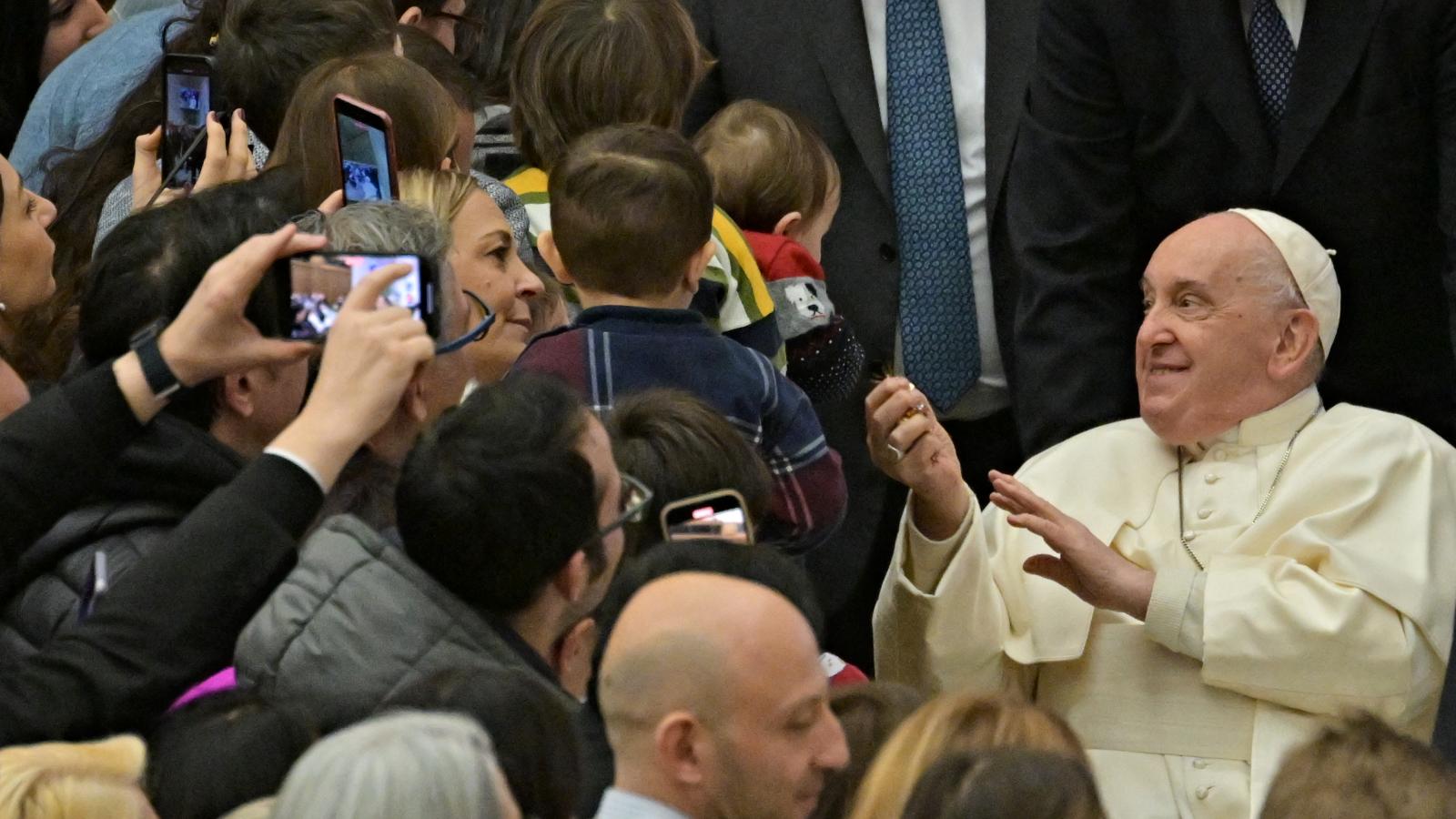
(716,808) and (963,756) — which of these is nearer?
(963,756)

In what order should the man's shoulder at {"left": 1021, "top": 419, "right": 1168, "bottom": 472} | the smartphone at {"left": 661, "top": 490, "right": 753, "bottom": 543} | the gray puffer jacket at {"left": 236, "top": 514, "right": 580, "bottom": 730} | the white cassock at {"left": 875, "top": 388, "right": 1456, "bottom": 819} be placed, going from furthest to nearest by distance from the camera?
1. the man's shoulder at {"left": 1021, "top": 419, "right": 1168, "bottom": 472}
2. the white cassock at {"left": 875, "top": 388, "right": 1456, "bottom": 819}
3. the smartphone at {"left": 661, "top": 490, "right": 753, "bottom": 543}
4. the gray puffer jacket at {"left": 236, "top": 514, "right": 580, "bottom": 730}

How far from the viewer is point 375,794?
2.11 metres

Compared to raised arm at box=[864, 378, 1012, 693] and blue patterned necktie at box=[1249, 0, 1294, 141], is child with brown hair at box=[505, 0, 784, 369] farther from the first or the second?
blue patterned necktie at box=[1249, 0, 1294, 141]

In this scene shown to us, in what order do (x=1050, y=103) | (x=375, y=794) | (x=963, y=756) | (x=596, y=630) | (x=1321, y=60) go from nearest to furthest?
(x=375, y=794) < (x=963, y=756) < (x=596, y=630) < (x=1321, y=60) < (x=1050, y=103)

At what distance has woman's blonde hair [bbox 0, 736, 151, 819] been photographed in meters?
2.23

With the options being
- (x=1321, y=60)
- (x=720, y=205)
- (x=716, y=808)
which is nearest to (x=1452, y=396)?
(x=1321, y=60)

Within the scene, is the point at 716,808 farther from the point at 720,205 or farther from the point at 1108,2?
the point at 1108,2

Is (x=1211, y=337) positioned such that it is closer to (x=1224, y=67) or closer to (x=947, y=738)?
(x=1224, y=67)

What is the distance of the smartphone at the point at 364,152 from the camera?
345cm

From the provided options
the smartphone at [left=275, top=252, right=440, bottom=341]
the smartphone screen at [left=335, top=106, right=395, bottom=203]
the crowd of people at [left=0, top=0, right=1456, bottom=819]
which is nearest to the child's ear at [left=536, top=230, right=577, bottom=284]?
the crowd of people at [left=0, top=0, right=1456, bottom=819]

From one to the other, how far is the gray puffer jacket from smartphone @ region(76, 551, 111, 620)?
0.72 ft

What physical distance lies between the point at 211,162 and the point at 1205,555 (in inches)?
70.8

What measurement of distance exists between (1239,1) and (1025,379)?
0.83 meters

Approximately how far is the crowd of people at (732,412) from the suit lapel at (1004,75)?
0.01 meters
